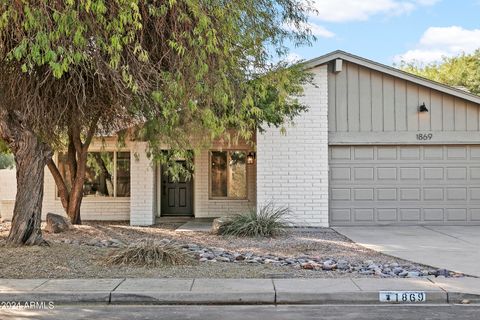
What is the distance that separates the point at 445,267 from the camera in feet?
29.3

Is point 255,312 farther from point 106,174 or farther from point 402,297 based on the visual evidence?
point 106,174

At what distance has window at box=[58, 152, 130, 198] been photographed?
57.4 feet

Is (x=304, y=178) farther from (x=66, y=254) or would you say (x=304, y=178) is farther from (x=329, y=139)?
(x=66, y=254)

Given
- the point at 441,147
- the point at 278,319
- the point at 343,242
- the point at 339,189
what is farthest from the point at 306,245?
the point at 441,147

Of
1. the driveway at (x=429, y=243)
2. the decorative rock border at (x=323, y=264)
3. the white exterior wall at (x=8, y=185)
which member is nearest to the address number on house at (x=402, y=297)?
the decorative rock border at (x=323, y=264)

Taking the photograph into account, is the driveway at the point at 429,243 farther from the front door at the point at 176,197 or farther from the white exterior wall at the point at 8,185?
the white exterior wall at the point at 8,185

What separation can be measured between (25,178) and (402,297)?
726cm

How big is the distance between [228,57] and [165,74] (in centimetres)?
113

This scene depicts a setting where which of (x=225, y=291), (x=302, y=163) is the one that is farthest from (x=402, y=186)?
(x=225, y=291)

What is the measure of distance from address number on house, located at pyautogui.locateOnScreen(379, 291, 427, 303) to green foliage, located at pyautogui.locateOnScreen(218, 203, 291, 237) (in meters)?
5.77

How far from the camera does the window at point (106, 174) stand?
1748cm

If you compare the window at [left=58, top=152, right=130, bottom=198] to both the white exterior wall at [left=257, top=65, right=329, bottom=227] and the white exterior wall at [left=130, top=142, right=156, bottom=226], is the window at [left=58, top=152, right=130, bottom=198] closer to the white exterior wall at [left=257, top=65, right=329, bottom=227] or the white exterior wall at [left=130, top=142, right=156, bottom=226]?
the white exterior wall at [left=130, top=142, right=156, bottom=226]

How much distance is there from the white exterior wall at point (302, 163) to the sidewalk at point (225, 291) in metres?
7.10

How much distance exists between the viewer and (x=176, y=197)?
724 inches
